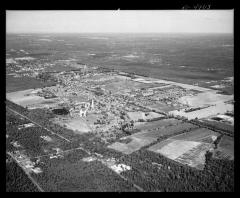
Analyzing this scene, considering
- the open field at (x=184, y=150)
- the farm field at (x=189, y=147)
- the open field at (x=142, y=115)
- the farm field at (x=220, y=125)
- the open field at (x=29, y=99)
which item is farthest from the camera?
the open field at (x=29, y=99)

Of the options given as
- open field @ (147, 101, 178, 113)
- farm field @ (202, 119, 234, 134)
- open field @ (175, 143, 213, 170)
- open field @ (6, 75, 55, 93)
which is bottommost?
open field @ (175, 143, 213, 170)

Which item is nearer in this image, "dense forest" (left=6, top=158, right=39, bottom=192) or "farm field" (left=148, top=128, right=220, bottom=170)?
"dense forest" (left=6, top=158, right=39, bottom=192)

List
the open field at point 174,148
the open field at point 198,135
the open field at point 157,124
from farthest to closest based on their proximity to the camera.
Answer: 1. the open field at point 157,124
2. the open field at point 198,135
3. the open field at point 174,148

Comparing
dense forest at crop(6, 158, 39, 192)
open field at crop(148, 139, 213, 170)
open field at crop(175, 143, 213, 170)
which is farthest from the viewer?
open field at crop(148, 139, 213, 170)

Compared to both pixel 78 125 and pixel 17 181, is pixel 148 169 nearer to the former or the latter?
pixel 17 181

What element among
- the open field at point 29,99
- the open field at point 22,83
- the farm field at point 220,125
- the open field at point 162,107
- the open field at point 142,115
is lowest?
the farm field at point 220,125

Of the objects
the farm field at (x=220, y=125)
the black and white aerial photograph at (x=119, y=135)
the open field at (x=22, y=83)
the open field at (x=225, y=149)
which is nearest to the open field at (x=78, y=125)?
the black and white aerial photograph at (x=119, y=135)

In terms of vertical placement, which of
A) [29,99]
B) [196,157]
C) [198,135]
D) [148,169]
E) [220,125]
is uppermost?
[29,99]

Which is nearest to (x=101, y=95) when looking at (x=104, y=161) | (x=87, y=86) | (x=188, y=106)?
(x=87, y=86)

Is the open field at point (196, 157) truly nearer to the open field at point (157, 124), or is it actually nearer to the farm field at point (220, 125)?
the farm field at point (220, 125)

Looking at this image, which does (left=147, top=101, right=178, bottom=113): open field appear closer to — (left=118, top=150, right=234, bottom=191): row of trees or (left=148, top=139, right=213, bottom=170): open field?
(left=148, top=139, right=213, bottom=170): open field

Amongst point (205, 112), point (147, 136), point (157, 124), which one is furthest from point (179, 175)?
point (205, 112)

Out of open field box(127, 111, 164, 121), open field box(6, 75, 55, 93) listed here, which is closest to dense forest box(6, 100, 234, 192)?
open field box(127, 111, 164, 121)
